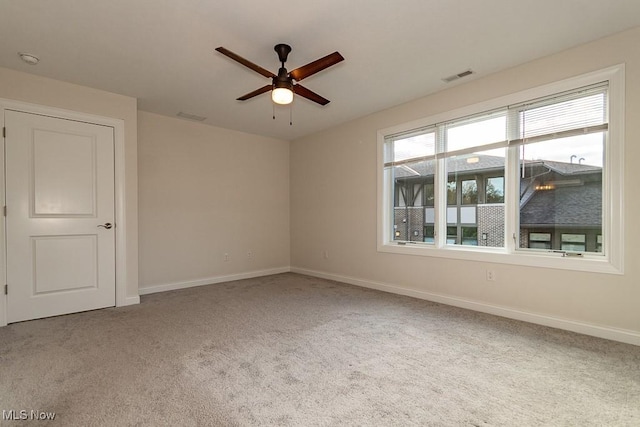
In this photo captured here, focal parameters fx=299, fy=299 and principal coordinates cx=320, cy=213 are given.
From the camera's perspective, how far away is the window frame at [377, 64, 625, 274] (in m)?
2.56

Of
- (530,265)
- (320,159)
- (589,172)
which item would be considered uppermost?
(320,159)

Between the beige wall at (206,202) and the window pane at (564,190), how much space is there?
4033 mm

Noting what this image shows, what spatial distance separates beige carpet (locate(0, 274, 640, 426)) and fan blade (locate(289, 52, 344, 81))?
224cm

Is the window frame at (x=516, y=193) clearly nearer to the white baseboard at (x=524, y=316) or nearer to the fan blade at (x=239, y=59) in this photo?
the white baseboard at (x=524, y=316)

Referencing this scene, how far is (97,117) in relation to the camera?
141 inches

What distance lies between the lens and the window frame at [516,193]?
8.39 ft

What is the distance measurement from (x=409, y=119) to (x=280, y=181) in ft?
9.15

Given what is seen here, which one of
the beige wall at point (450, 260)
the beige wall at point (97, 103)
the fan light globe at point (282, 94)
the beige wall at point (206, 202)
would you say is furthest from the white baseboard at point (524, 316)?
the beige wall at point (97, 103)

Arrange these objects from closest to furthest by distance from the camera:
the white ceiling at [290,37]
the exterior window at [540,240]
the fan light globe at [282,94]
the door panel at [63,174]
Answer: the white ceiling at [290,37], the fan light globe at [282,94], the exterior window at [540,240], the door panel at [63,174]

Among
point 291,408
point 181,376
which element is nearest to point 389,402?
point 291,408

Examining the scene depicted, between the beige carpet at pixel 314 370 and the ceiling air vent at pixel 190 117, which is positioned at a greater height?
the ceiling air vent at pixel 190 117

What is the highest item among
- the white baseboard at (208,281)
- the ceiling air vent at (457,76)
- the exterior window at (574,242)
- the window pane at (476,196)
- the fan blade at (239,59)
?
the ceiling air vent at (457,76)

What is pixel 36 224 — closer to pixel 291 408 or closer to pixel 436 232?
pixel 291 408

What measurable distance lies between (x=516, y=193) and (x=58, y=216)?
5.03 meters
